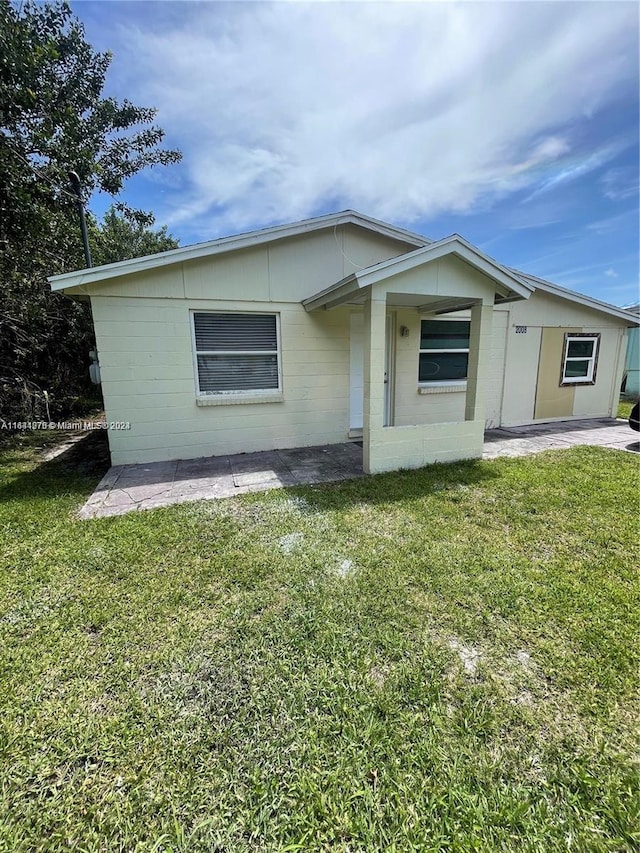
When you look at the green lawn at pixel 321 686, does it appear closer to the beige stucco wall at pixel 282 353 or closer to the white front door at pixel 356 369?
the beige stucco wall at pixel 282 353

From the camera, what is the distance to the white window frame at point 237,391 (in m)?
5.83

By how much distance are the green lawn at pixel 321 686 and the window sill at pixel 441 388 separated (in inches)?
159

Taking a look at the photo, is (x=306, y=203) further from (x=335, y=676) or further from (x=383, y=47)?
(x=335, y=676)

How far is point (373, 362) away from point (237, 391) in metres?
2.51

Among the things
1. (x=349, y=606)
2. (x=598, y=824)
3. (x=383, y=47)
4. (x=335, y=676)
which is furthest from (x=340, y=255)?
(x=598, y=824)

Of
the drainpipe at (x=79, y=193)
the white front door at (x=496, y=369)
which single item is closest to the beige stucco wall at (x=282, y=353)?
the white front door at (x=496, y=369)

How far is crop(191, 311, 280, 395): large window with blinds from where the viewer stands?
593 centimetres

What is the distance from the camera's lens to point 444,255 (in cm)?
497

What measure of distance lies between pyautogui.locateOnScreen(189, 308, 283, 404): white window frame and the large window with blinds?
0.02m

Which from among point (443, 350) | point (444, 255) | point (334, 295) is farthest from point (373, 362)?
point (443, 350)

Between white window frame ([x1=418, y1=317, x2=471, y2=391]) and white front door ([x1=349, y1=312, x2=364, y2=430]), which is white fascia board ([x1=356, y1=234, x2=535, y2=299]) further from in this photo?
white front door ([x1=349, y1=312, x2=364, y2=430])

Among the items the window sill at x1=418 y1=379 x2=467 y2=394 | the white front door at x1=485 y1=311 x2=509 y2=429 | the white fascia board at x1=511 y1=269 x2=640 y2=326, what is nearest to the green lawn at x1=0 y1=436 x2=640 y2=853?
the window sill at x1=418 y1=379 x2=467 y2=394

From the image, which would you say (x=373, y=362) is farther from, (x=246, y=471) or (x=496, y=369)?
(x=496, y=369)

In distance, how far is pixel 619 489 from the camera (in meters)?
4.52
